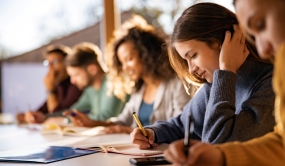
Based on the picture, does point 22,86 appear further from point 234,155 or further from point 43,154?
point 234,155

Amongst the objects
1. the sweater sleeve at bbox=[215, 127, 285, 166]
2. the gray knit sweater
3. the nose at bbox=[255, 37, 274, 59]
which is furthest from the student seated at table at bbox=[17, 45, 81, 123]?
the nose at bbox=[255, 37, 274, 59]

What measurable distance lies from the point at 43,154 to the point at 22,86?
243 centimetres

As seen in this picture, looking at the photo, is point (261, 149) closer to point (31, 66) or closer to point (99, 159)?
point (99, 159)

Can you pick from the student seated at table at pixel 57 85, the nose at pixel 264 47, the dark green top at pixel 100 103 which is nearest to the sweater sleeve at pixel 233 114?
the nose at pixel 264 47

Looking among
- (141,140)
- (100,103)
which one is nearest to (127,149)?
(141,140)

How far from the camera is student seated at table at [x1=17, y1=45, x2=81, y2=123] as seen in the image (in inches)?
130

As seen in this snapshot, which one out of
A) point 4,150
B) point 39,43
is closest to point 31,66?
point 39,43

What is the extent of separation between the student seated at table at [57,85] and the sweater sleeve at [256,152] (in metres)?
2.45

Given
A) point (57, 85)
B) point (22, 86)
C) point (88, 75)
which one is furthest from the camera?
point (22, 86)

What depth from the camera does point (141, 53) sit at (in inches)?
95.9

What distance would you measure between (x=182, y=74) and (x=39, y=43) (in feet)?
7.42

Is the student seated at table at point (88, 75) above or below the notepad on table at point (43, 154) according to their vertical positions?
above

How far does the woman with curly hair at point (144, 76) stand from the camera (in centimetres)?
228

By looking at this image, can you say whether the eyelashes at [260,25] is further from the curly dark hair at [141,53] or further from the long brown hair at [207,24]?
the curly dark hair at [141,53]
